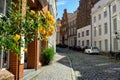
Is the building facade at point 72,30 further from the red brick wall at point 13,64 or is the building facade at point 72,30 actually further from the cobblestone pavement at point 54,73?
the red brick wall at point 13,64

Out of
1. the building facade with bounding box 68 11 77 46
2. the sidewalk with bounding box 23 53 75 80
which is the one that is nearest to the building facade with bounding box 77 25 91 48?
the building facade with bounding box 68 11 77 46

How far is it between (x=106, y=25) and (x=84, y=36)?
660 inches

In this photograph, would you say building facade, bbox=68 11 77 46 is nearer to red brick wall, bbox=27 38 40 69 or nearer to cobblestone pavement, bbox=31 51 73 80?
cobblestone pavement, bbox=31 51 73 80

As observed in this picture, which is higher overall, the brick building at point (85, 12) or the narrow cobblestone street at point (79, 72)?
the brick building at point (85, 12)

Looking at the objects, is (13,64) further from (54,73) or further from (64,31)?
(64,31)

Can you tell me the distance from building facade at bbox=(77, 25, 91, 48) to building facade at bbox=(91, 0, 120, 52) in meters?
3.76

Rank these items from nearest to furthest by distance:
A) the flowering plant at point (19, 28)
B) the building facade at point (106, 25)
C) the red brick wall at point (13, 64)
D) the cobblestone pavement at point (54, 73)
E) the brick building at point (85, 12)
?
1. the flowering plant at point (19, 28)
2. the red brick wall at point (13, 64)
3. the cobblestone pavement at point (54, 73)
4. the building facade at point (106, 25)
5. the brick building at point (85, 12)

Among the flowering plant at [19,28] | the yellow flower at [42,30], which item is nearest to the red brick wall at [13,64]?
the flowering plant at [19,28]

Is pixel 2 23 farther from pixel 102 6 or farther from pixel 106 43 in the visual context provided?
pixel 102 6

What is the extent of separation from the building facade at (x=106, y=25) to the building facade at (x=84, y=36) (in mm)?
3763

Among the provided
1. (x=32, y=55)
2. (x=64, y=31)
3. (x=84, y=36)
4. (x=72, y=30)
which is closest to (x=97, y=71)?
(x=32, y=55)

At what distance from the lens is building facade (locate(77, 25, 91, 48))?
50906 mm

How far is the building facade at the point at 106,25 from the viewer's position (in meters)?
34.0

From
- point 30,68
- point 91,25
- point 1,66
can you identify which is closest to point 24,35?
point 1,66
